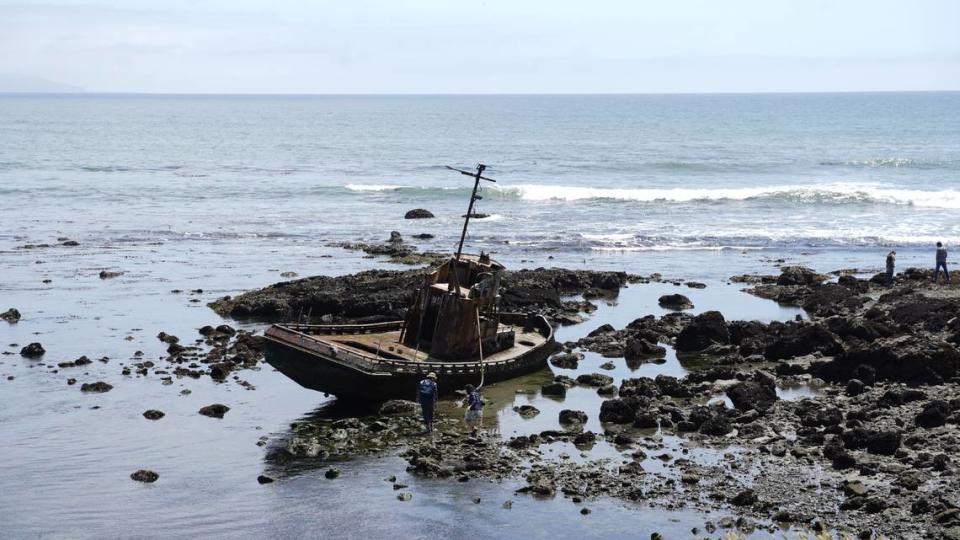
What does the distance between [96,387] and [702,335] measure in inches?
670

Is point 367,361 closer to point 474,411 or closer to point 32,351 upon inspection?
point 474,411

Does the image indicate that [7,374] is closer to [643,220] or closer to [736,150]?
[643,220]

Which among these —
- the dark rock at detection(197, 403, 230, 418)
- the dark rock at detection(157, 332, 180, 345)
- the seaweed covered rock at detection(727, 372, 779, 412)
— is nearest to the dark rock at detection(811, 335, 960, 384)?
the seaweed covered rock at detection(727, 372, 779, 412)

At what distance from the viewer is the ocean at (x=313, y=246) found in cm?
2295

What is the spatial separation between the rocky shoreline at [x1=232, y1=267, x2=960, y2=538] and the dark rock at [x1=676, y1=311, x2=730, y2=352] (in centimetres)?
4

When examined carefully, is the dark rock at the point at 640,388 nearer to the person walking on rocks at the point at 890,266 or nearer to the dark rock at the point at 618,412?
the dark rock at the point at 618,412

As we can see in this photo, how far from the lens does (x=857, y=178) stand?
92062 millimetres

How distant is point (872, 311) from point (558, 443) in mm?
16463

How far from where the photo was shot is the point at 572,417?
28.1 metres

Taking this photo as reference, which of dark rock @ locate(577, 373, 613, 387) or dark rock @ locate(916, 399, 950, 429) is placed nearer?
dark rock @ locate(916, 399, 950, 429)

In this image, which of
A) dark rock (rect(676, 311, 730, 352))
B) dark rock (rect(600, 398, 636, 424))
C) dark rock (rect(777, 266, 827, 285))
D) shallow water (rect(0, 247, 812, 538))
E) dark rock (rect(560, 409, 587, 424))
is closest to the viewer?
shallow water (rect(0, 247, 812, 538))

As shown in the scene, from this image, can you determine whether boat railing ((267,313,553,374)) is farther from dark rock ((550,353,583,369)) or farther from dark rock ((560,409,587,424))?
dark rock ((560,409,587,424))

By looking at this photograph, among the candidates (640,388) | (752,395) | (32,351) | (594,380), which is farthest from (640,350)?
(32,351)

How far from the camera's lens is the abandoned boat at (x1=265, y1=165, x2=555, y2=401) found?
28.9 meters
